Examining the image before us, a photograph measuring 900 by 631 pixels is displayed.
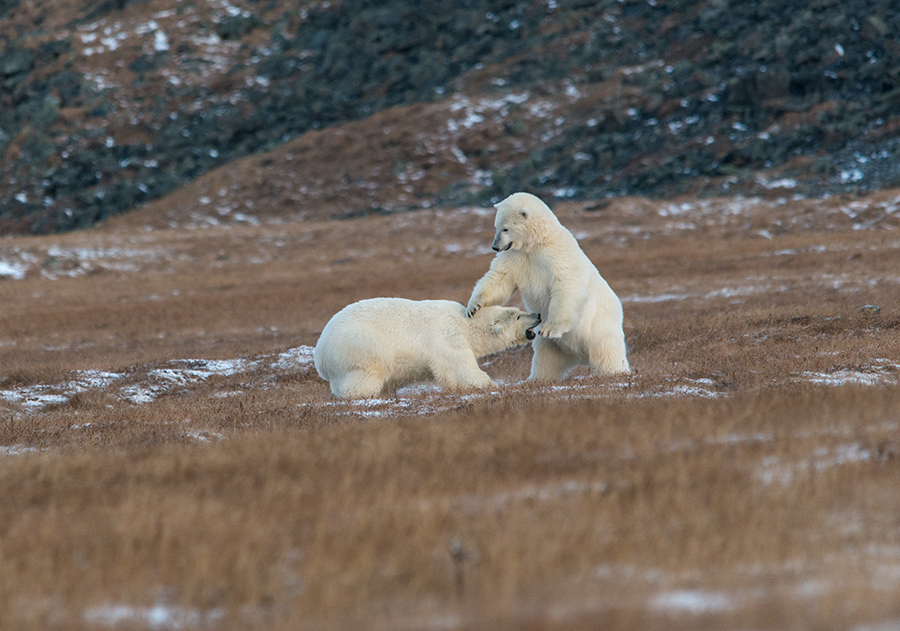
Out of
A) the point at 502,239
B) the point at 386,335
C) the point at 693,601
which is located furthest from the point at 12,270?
the point at 693,601

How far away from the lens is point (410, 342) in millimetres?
10562

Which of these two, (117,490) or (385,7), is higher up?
(385,7)

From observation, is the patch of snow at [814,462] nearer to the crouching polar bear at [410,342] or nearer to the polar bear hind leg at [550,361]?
the crouching polar bear at [410,342]

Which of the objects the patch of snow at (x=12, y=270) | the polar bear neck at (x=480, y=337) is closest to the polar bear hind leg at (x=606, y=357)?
the polar bear neck at (x=480, y=337)

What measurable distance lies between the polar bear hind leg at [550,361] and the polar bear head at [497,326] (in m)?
0.37

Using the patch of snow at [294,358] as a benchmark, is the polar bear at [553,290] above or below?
above

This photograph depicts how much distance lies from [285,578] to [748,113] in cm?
5755

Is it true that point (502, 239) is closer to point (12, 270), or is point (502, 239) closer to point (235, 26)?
point (12, 270)

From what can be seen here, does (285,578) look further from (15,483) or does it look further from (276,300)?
(276,300)

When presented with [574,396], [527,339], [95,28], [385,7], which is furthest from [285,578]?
[95,28]

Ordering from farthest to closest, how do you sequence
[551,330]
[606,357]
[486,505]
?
[606,357] → [551,330] → [486,505]

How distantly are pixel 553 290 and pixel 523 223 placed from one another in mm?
792

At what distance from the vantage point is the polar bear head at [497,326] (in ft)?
35.6

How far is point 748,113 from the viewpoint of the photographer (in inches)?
2238
